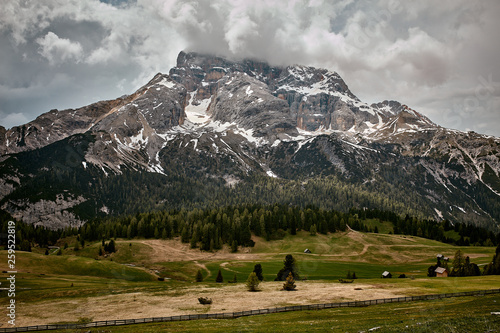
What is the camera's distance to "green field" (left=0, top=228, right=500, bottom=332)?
40375mm

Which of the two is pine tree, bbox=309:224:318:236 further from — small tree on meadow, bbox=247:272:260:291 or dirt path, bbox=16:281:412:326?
small tree on meadow, bbox=247:272:260:291

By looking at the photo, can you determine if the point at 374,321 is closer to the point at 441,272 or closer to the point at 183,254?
the point at 441,272

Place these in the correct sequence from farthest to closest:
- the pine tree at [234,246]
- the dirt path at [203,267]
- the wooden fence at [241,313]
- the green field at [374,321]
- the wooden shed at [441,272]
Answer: the pine tree at [234,246], the dirt path at [203,267], the wooden shed at [441,272], the wooden fence at [241,313], the green field at [374,321]

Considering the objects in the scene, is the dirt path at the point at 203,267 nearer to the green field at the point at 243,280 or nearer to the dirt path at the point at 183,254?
the green field at the point at 243,280

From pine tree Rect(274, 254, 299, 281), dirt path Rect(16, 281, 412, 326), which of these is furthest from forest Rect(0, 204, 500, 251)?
dirt path Rect(16, 281, 412, 326)

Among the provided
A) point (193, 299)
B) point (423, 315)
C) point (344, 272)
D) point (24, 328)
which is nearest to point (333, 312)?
point (423, 315)

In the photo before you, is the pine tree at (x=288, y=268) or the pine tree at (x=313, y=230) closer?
the pine tree at (x=288, y=268)

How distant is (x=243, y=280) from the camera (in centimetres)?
9844

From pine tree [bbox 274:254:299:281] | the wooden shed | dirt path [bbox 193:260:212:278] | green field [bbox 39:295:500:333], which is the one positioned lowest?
dirt path [bbox 193:260:212:278]

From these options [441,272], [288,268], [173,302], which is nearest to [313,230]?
[288,268]

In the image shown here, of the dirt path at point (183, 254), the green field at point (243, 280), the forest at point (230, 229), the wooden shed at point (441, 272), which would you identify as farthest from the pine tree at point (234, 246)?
the wooden shed at point (441, 272)

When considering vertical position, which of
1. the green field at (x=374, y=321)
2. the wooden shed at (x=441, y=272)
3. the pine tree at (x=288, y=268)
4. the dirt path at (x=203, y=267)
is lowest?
the dirt path at (x=203, y=267)

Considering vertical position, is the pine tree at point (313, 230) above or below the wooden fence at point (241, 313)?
above

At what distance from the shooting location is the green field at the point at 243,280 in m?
40.4
